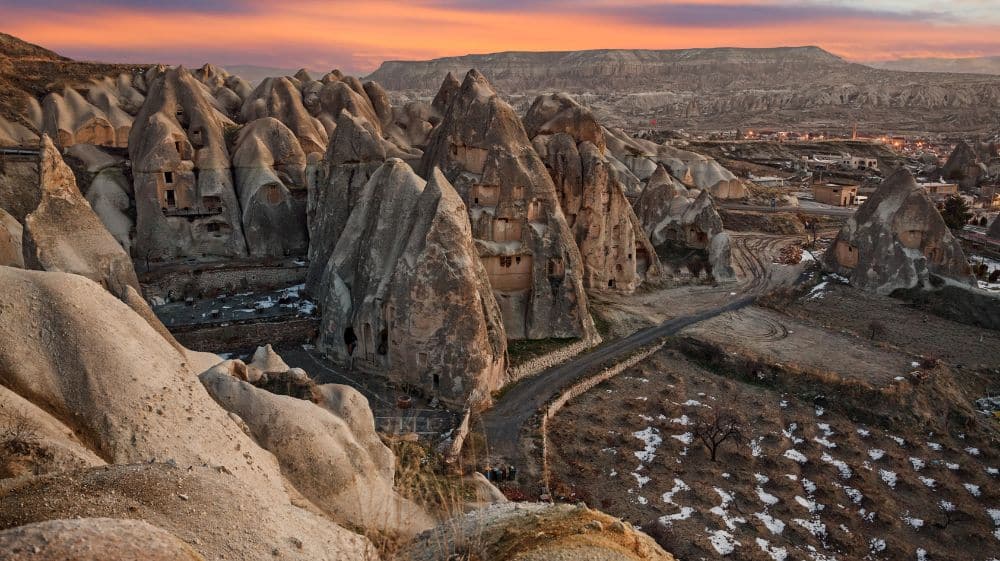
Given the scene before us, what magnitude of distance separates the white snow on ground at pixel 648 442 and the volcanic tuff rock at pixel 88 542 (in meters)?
16.4

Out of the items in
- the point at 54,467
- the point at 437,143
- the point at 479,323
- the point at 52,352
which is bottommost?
the point at 479,323

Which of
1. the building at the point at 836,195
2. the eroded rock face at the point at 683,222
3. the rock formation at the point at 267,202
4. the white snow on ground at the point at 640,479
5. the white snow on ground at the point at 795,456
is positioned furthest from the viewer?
the building at the point at 836,195

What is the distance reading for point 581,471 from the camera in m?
19.0

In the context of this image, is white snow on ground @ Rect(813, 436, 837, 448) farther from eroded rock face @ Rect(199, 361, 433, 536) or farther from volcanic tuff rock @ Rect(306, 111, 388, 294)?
volcanic tuff rock @ Rect(306, 111, 388, 294)

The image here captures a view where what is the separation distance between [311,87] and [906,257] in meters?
43.3

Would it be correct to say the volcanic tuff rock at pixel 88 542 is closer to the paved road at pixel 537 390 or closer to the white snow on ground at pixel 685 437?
the paved road at pixel 537 390

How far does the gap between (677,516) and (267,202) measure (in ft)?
86.8

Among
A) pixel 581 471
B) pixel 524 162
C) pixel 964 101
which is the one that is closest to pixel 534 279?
pixel 524 162

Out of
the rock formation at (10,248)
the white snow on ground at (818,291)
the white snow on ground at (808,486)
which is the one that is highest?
the rock formation at (10,248)

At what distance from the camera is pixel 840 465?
1964 cm

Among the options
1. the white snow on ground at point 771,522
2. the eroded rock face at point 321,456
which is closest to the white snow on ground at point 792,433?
the white snow on ground at point 771,522

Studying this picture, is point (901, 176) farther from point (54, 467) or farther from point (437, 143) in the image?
point (54, 467)

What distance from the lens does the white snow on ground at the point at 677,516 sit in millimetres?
16703

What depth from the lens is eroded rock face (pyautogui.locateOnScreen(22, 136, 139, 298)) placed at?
58.0 feet
